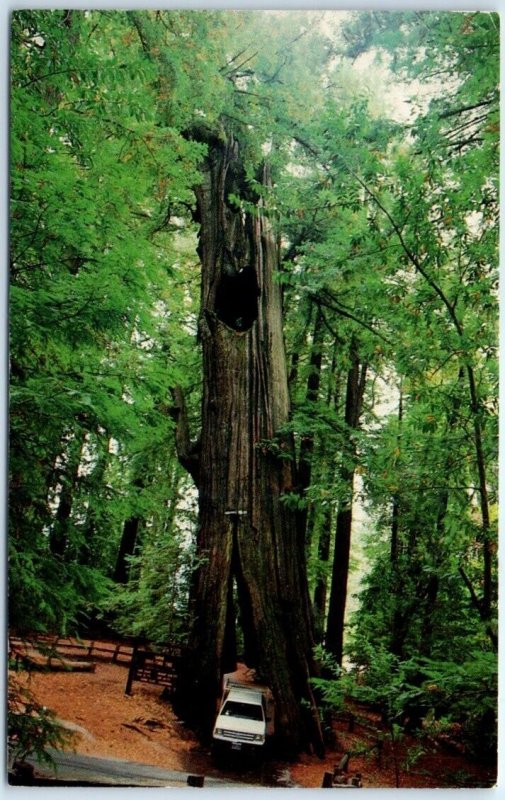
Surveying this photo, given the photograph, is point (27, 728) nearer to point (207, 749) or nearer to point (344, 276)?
point (207, 749)

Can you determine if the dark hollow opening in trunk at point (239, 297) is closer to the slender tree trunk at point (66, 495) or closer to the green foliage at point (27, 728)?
the slender tree trunk at point (66, 495)

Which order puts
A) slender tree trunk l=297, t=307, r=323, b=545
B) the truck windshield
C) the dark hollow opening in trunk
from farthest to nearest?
the dark hollow opening in trunk < slender tree trunk l=297, t=307, r=323, b=545 < the truck windshield

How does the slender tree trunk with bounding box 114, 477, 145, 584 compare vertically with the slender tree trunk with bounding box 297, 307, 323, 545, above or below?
below

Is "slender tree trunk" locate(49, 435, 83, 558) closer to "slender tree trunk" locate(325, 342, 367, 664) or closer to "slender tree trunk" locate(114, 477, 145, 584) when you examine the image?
"slender tree trunk" locate(114, 477, 145, 584)

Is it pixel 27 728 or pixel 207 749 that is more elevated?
pixel 27 728

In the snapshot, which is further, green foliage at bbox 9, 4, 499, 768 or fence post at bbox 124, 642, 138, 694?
fence post at bbox 124, 642, 138, 694


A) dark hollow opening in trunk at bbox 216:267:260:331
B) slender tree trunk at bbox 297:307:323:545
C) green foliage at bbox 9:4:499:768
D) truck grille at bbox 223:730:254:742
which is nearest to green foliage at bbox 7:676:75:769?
green foliage at bbox 9:4:499:768

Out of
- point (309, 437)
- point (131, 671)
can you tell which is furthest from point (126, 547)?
point (309, 437)
